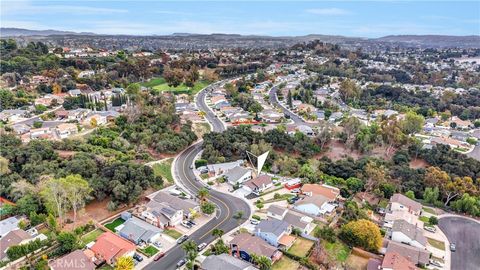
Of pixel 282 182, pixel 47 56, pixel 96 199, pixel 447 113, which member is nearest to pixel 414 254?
pixel 282 182

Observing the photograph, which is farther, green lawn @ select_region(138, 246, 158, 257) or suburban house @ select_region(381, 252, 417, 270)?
green lawn @ select_region(138, 246, 158, 257)

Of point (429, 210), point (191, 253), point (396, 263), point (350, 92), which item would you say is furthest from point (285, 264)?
point (350, 92)

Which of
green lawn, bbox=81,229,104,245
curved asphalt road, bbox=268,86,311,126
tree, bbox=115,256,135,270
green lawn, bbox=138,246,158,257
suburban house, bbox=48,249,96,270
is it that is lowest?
green lawn, bbox=138,246,158,257

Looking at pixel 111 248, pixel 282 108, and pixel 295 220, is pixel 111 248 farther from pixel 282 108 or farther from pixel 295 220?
pixel 282 108

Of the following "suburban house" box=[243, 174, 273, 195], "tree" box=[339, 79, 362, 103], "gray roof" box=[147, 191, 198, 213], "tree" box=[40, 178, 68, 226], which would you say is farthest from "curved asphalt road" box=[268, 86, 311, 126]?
"tree" box=[40, 178, 68, 226]

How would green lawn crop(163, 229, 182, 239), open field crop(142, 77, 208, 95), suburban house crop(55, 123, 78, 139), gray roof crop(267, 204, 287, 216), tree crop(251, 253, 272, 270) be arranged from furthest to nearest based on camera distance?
open field crop(142, 77, 208, 95) < suburban house crop(55, 123, 78, 139) < gray roof crop(267, 204, 287, 216) < green lawn crop(163, 229, 182, 239) < tree crop(251, 253, 272, 270)

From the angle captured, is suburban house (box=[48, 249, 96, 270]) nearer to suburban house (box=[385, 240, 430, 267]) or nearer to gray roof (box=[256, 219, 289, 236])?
gray roof (box=[256, 219, 289, 236])

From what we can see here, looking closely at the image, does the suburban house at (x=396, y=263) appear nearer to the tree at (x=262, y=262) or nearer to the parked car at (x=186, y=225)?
the tree at (x=262, y=262)

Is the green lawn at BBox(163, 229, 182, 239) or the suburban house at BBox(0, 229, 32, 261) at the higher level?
the suburban house at BBox(0, 229, 32, 261)
